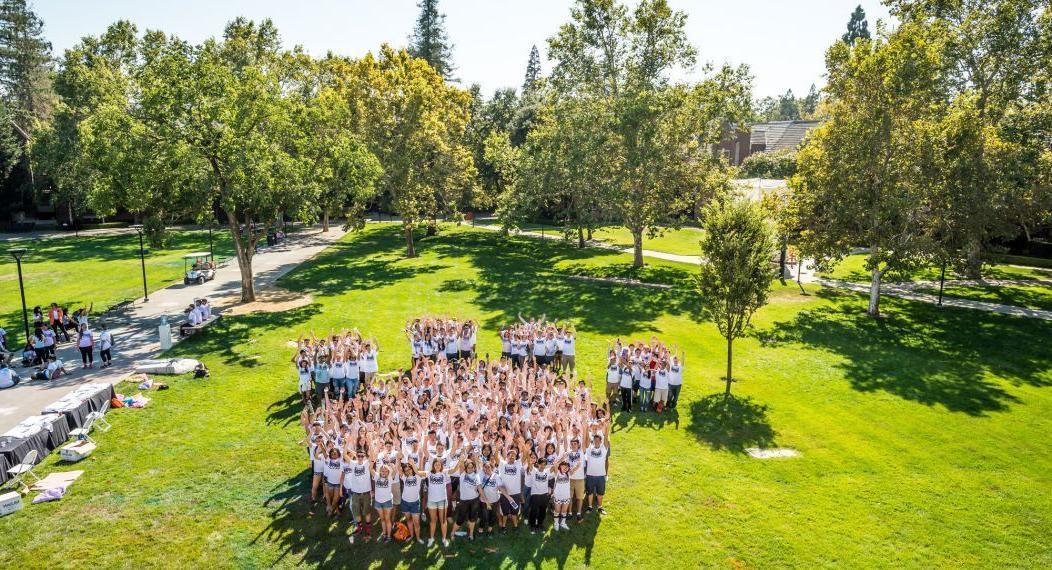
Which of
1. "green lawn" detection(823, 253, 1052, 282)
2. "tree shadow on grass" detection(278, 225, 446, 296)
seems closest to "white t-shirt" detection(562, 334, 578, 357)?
"tree shadow on grass" detection(278, 225, 446, 296)

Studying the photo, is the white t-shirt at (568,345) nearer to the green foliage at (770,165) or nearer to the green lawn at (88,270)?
the green lawn at (88,270)

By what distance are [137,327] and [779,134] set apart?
74050 millimetres

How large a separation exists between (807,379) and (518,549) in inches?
531

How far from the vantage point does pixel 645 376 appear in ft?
55.4

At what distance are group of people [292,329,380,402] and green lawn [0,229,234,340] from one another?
1483 centimetres

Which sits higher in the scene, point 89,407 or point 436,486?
point 436,486

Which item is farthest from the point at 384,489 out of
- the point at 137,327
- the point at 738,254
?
the point at 137,327

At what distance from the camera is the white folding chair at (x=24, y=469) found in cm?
1280

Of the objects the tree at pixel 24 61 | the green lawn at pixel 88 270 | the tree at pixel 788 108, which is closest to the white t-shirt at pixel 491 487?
the green lawn at pixel 88 270

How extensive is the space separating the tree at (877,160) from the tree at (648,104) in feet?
30.3

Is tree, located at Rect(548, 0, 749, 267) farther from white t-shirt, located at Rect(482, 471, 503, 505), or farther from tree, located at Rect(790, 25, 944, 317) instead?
white t-shirt, located at Rect(482, 471, 503, 505)

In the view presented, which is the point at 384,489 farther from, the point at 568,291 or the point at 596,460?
the point at 568,291

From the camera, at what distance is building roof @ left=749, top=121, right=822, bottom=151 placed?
245 feet

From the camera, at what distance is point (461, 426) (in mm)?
11648
